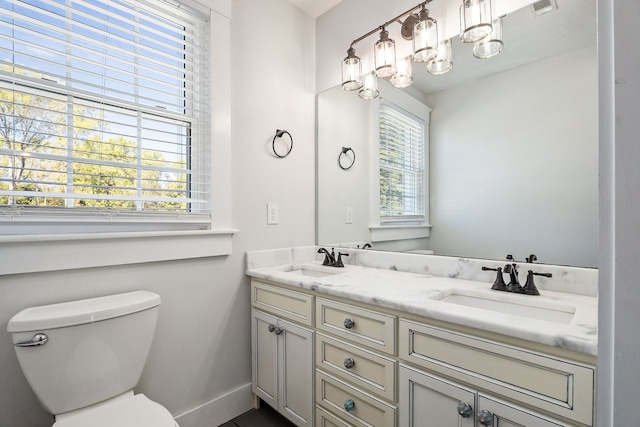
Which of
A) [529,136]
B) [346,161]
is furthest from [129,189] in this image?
[529,136]

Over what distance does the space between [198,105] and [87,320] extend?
1.15m

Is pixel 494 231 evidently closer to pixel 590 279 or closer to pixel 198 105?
pixel 590 279

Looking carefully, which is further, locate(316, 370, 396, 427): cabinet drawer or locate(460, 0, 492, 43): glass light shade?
locate(460, 0, 492, 43): glass light shade

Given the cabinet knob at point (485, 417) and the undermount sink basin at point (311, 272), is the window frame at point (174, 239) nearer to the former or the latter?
the undermount sink basin at point (311, 272)

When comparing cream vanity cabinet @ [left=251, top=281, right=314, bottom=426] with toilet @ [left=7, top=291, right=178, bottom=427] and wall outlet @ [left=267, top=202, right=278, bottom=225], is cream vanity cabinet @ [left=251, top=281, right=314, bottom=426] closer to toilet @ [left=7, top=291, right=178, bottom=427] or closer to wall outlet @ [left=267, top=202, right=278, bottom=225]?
wall outlet @ [left=267, top=202, right=278, bottom=225]

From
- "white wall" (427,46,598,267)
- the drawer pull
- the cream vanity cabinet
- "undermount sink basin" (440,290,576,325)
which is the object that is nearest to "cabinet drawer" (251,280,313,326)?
the cream vanity cabinet

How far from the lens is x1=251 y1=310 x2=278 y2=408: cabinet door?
1687 millimetres

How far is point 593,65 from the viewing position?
1196 mm

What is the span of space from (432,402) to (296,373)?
718 mm

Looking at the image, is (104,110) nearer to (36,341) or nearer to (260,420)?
(36,341)

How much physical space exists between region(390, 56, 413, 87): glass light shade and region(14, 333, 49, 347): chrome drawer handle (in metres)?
1.98

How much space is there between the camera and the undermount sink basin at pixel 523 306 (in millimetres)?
1103

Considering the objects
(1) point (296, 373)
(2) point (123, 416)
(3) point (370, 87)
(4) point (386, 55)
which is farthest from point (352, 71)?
(2) point (123, 416)

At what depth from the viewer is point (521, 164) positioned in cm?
139
